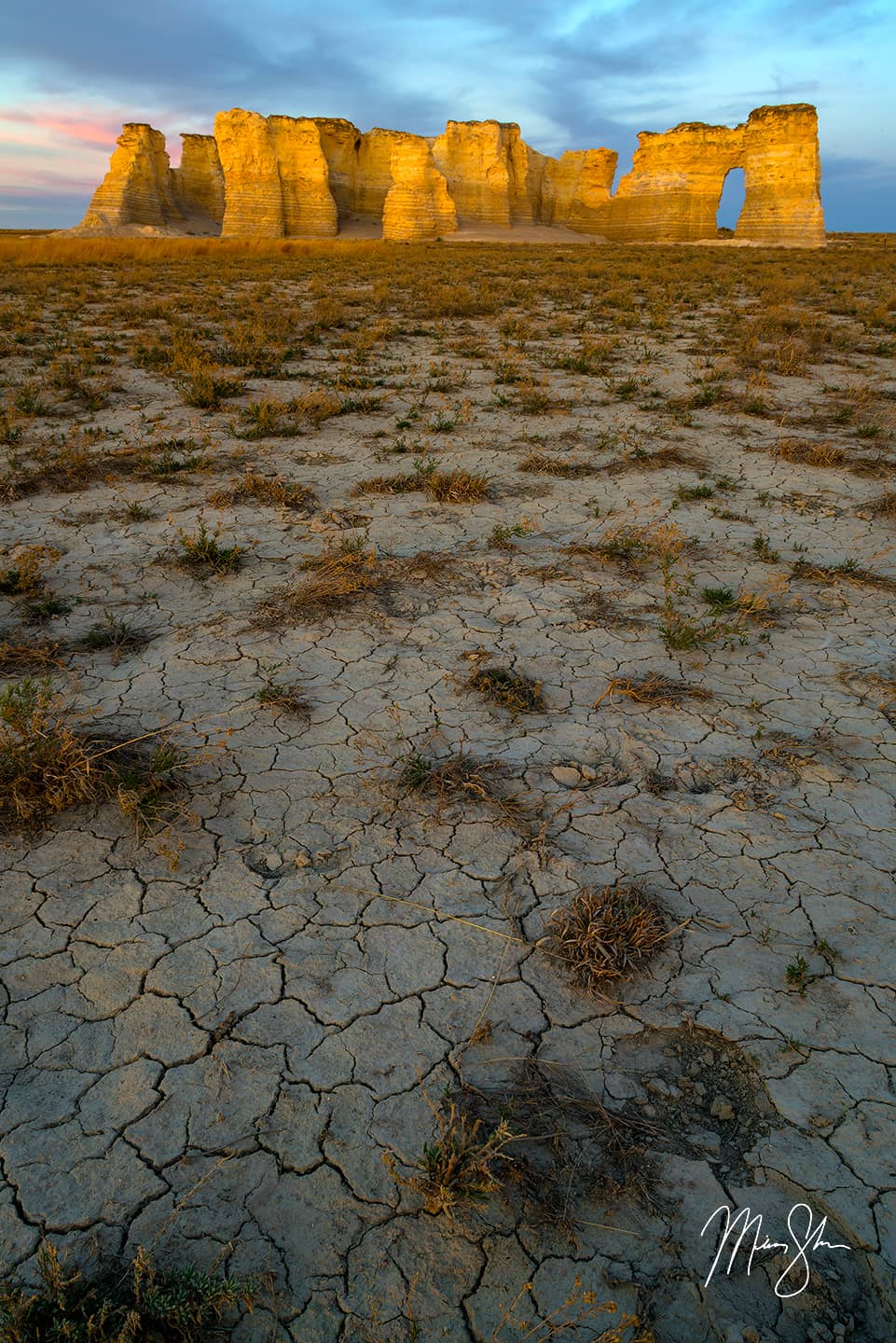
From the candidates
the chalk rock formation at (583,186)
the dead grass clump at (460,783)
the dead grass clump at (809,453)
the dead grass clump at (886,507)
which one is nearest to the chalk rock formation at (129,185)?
the chalk rock formation at (583,186)

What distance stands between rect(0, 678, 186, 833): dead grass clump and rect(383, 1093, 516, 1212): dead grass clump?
5.48ft

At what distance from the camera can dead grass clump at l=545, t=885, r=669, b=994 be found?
7.88ft

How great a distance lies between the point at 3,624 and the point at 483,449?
16.4ft

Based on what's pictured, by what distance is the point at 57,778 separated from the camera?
2.93 m

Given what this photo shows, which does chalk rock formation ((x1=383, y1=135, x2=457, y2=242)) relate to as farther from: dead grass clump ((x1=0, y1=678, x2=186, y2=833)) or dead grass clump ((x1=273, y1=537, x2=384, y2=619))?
dead grass clump ((x1=0, y1=678, x2=186, y2=833))

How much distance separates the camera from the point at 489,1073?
6.93 feet

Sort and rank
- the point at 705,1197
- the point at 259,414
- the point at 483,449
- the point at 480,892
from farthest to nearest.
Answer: the point at 259,414 → the point at 483,449 → the point at 480,892 → the point at 705,1197

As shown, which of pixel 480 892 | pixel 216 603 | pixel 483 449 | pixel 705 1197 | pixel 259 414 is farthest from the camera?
pixel 259 414

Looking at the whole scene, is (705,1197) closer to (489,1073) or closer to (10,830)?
(489,1073)

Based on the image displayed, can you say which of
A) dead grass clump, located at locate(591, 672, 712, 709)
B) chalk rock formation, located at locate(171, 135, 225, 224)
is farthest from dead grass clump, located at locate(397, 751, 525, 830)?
chalk rock formation, located at locate(171, 135, 225, 224)

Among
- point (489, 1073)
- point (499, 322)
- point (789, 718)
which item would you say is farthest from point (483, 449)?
point (499, 322)

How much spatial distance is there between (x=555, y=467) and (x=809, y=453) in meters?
2.69

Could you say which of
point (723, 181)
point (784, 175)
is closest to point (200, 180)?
point (723, 181)
